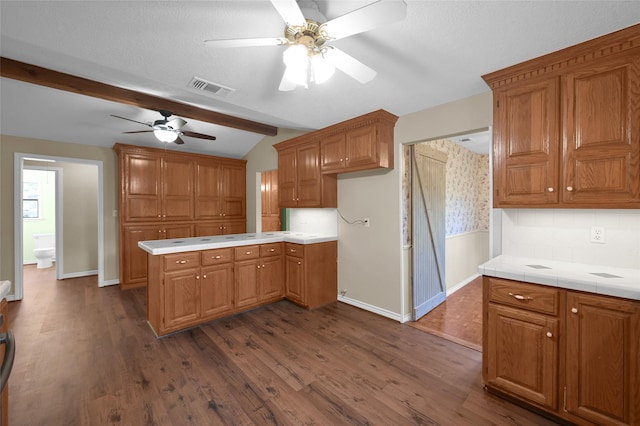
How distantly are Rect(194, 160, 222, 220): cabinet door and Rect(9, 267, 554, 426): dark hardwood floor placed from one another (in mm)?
2388

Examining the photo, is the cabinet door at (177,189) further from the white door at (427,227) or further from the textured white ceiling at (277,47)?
the white door at (427,227)

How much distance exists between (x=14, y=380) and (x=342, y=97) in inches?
141

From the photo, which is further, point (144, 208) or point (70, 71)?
point (144, 208)

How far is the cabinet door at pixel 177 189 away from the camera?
15.7ft

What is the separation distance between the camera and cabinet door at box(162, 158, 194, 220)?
478 cm

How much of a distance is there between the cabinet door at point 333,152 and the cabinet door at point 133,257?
11.1 ft

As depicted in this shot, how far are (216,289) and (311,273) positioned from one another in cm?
115

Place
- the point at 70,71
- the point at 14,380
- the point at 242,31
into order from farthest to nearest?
the point at 70,71, the point at 14,380, the point at 242,31

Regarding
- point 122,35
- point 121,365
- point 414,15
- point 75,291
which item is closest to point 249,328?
point 121,365

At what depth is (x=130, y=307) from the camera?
359 centimetres

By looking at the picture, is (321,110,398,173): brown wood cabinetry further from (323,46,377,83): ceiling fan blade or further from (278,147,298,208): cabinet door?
(323,46,377,83): ceiling fan blade

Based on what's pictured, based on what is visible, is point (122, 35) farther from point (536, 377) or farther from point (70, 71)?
point (536, 377)

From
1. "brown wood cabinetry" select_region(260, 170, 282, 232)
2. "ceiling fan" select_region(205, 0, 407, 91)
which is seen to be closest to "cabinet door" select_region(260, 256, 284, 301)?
"ceiling fan" select_region(205, 0, 407, 91)

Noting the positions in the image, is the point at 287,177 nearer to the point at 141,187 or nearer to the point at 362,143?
the point at 362,143
